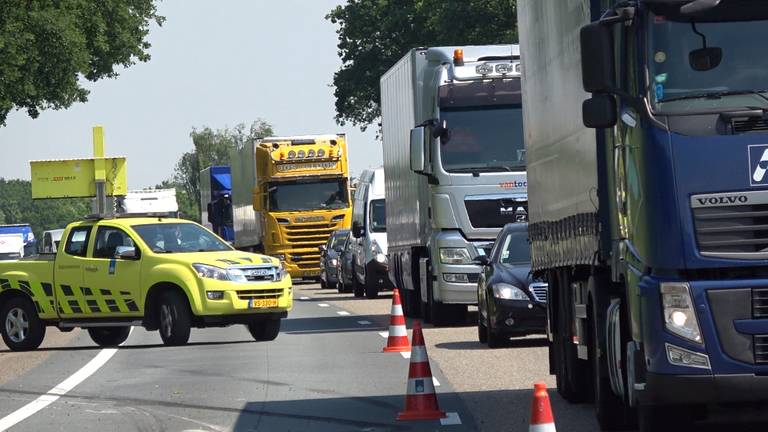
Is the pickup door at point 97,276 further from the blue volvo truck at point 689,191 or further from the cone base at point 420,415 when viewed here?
the blue volvo truck at point 689,191

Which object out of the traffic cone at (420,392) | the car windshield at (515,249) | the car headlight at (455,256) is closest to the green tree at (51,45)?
the car headlight at (455,256)

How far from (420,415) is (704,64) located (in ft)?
14.6

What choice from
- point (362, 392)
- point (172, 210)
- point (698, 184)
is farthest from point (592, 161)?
point (172, 210)

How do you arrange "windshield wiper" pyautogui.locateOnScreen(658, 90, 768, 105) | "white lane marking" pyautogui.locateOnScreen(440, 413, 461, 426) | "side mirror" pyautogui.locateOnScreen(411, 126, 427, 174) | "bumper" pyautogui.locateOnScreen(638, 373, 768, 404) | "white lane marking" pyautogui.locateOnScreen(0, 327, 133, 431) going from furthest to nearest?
"side mirror" pyautogui.locateOnScreen(411, 126, 427, 174) < "white lane marking" pyautogui.locateOnScreen(0, 327, 133, 431) < "white lane marking" pyautogui.locateOnScreen(440, 413, 461, 426) < "windshield wiper" pyautogui.locateOnScreen(658, 90, 768, 105) < "bumper" pyautogui.locateOnScreen(638, 373, 768, 404)

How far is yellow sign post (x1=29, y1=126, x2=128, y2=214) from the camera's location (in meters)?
50.7

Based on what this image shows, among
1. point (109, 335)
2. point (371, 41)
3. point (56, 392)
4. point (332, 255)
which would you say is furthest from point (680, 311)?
point (371, 41)

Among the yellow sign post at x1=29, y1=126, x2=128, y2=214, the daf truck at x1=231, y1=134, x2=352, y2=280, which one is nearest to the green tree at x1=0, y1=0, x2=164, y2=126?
the yellow sign post at x1=29, y1=126, x2=128, y2=214

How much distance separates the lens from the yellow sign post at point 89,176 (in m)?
50.7

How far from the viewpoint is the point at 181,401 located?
15.4m

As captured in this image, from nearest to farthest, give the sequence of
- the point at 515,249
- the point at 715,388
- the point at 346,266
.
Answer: the point at 715,388 → the point at 515,249 → the point at 346,266

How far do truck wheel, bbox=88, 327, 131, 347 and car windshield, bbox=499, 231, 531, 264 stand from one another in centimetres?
641

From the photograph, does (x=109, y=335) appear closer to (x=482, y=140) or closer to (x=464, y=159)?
(x=464, y=159)

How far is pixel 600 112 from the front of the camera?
10039mm

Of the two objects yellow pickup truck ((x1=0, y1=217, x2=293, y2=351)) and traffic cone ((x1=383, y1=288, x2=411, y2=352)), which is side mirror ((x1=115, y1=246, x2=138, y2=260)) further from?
traffic cone ((x1=383, y1=288, x2=411, y2=352))
